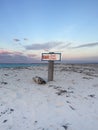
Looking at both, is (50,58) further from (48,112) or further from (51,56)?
(48,112)

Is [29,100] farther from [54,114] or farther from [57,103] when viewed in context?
[54,114]

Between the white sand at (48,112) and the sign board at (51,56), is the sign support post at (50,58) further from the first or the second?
the white sand at (48,112)

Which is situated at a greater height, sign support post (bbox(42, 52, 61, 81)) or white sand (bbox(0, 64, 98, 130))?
sign support post (bbox(42, 52, 61, 81))

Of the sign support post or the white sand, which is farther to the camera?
the sign support post

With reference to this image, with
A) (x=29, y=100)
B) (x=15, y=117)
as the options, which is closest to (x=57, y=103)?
(x=29, y=100)

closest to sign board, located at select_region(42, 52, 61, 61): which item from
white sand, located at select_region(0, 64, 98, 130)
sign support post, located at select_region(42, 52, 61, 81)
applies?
sign support post, located at select_region(42, 52, 61, 81)

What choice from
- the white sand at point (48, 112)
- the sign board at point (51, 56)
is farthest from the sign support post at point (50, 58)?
the white sand at point (48, 112)

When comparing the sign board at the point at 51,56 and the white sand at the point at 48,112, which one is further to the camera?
the sign board at the point at 51,56

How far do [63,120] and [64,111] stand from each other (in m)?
0.69

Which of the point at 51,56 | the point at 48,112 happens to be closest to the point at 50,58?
the point at 51,56

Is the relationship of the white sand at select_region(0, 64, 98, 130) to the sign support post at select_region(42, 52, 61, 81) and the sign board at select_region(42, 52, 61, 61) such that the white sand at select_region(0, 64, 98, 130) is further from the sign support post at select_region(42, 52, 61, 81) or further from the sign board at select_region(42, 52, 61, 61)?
the sign board at select_region(42, 52, 61, 61)

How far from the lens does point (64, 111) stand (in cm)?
536

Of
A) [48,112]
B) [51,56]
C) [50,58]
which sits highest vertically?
[51,56]

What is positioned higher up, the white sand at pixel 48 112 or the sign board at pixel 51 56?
the sign board at pixel 51 56
